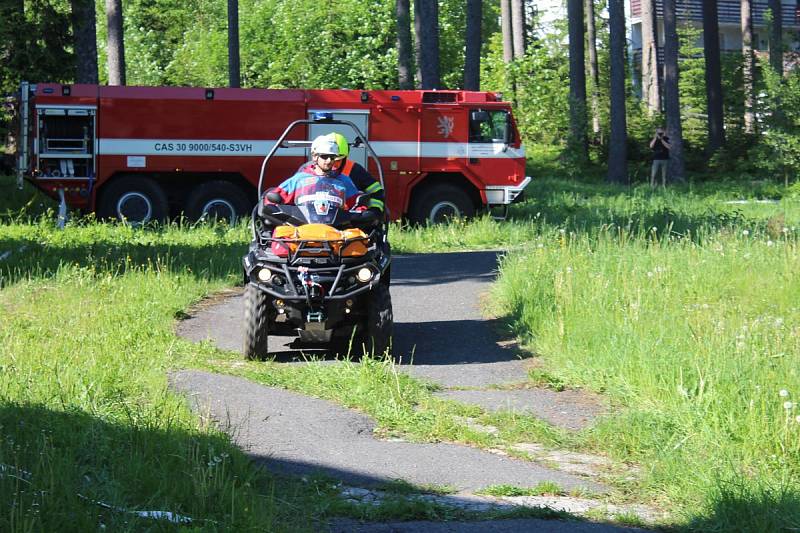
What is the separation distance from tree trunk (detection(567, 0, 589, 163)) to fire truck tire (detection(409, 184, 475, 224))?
55.9ft

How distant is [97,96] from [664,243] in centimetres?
1262

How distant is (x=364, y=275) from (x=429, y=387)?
1.30 m

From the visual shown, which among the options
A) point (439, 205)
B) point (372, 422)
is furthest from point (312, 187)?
point (439, 205)

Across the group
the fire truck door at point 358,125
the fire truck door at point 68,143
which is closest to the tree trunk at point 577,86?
the fire truck door at point 358,125

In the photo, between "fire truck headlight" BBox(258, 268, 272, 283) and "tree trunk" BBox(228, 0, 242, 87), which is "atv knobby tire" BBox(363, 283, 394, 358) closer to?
"fire truck headlight" BBox(258, 268, 272, 283)

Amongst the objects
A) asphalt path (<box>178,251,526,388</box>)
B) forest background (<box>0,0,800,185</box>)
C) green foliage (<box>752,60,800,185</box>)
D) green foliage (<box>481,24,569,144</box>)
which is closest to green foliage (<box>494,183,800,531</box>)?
asphalt path (<box>178,251,526,388</box>)

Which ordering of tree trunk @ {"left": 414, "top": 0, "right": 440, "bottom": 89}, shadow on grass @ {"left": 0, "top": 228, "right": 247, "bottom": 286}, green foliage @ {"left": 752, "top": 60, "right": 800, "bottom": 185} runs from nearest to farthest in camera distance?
1. shadow on grass @ {"left": 0, "top": 228, "right": 247, "bottom": 286}
2. tree trunk @ {"left": 414, "top": 0, "right": 440, "bottom": 89}
3. green foliage @ {"left": 752, "top": 60, "right": 800, "bottom": 185}

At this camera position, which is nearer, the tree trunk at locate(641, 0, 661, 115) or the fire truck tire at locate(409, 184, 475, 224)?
the fire truck tire at locate(409, 184, 475, 224)

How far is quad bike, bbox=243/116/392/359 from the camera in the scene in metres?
10.4

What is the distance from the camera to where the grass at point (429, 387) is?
602cm

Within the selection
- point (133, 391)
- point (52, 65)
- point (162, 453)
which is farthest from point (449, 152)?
point (162, 453)

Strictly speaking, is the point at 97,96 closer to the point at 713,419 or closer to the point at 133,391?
the point at 133,391

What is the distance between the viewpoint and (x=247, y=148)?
23375mm

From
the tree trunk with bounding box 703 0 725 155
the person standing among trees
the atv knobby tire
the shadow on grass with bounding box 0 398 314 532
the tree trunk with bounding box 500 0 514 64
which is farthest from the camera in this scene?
the tree trunk with bounding box 500 0 514 64
